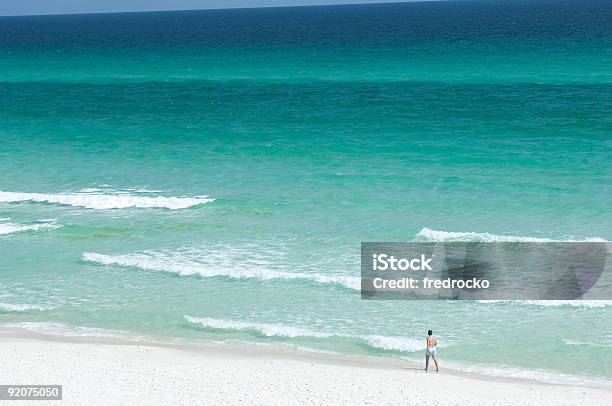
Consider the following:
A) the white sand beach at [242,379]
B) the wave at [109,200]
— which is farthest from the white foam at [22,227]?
the white sand beach at [242,379]

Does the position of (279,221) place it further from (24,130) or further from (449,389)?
(24,130)

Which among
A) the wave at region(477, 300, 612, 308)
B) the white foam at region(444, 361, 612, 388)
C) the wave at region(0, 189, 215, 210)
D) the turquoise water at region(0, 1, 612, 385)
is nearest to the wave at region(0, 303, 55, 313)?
the turquoise water at region(0, 1, 612, 385)

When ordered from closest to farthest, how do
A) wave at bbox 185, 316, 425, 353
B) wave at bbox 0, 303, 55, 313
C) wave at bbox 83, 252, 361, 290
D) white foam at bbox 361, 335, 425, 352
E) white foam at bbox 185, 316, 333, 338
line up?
white foam at bbox 361, 335, 425, 352
wave at bbox 185, 316, 425, 353
white foam at bbox 185, 316, 333, 338
wave at bbox 0, 303, 55, 313
wave at bbox 83, 252, 361, 290

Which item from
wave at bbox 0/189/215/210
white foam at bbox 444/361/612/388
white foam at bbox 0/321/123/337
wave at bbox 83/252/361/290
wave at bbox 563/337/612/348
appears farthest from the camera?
wave at bbox 0/189/215/210

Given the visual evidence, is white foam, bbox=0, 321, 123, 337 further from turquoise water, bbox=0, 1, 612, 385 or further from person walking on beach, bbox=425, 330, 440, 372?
person walking on beach, bbox=425, 330, 440, 372

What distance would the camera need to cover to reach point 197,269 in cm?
2678

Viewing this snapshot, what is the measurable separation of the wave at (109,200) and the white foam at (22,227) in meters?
2.79

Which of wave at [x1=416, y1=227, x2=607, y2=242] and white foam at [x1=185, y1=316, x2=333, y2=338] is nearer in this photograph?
white foam at [x1=185, y1=316, x2=333, y2=338]

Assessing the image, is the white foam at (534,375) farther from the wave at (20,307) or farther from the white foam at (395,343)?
the wave at (20,307)

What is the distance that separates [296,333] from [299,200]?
1242 cm

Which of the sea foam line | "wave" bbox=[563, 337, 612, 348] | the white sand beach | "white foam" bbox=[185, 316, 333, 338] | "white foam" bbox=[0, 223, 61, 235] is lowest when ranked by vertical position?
the white sand beach

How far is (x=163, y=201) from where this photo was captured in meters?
34.5

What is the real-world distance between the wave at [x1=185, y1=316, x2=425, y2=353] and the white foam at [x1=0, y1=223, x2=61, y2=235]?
1129 centimetres

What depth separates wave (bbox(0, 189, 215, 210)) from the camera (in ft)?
113
